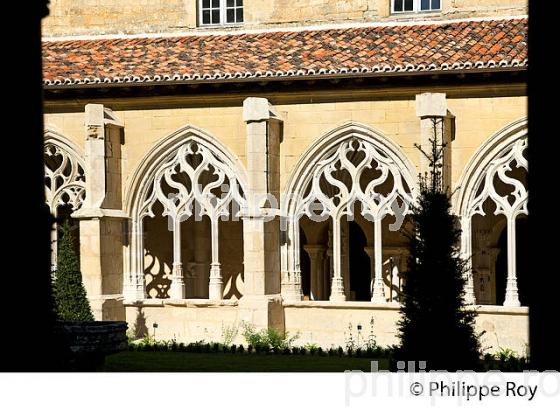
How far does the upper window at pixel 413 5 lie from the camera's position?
20359 millimetres

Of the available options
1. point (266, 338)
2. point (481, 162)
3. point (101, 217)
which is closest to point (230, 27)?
point (101, 217)

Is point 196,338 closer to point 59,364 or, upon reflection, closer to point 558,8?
point 59,364

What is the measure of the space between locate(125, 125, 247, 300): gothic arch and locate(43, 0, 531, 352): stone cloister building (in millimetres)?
28

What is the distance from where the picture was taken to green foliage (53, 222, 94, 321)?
17359 mm

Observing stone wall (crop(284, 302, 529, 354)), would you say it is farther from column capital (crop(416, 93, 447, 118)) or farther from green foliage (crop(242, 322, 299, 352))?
column capital (crop(416, 93, 447, 118))

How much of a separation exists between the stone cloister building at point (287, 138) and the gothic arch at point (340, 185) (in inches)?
1.1

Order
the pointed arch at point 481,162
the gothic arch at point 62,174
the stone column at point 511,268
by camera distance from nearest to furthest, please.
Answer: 1. the stone column at point 511,268
2. the pointed arch at point 481,162
3. the gothic arch at point 62,174

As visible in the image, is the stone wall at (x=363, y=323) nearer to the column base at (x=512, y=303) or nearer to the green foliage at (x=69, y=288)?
the column base at (x=512, y=303)

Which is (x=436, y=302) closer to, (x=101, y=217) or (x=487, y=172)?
(x=487, y=172)

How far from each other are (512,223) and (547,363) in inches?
493

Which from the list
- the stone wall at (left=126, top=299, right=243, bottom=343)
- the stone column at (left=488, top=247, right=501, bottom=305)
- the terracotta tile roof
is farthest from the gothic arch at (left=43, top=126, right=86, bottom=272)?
the stone column at (left=488, top=247, right=501, bottom=305)

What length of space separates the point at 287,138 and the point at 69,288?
4451mm

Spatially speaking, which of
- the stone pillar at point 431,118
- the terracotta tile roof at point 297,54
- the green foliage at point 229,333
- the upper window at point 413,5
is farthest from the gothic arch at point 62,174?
the upper window at point 413,5
